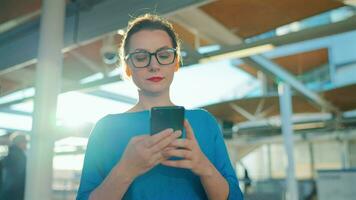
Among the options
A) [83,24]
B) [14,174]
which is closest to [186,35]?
[83,24]

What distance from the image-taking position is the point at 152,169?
105 cm

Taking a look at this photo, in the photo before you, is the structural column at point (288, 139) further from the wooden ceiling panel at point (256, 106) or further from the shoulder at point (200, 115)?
the shoulder at point (200, 115)

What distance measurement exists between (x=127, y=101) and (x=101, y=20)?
6243 mm

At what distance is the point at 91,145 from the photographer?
1100 millimetres

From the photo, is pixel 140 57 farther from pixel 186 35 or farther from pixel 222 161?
pixel 186 35

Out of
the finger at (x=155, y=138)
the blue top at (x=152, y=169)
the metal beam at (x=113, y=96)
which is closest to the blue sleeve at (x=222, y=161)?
the blue top at (x=152, y=169)

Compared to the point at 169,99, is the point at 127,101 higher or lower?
higher

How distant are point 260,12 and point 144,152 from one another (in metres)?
5.14

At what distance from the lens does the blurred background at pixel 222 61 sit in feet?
11.9

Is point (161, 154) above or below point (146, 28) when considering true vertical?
below

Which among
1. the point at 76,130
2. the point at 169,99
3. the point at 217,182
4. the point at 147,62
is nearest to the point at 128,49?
the point at 147,62

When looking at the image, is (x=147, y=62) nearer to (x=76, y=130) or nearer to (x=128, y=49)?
(x=128, y=49)

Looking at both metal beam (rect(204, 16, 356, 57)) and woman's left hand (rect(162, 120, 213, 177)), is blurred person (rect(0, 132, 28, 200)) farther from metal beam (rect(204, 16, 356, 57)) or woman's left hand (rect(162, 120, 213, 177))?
woman's left hand (rect(162, 120, 213, 177))

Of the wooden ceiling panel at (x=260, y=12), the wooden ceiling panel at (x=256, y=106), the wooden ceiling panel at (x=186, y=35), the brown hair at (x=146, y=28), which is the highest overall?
the wooden ceiling panel at (x=260, y=12)
